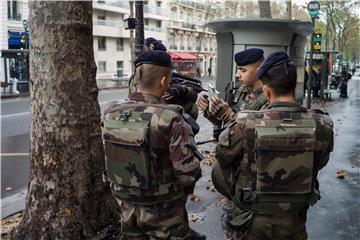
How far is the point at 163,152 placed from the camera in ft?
9.42

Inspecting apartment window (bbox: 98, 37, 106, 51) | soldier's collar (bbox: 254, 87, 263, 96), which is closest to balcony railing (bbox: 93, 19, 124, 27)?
apartment window (bbox: 98, 37, 106, 51)

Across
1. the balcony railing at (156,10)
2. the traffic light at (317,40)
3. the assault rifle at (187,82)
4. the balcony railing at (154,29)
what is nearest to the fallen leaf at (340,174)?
the assault rifle at (187,82)

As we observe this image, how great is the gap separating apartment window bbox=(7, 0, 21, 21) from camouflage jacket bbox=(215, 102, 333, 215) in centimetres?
3229

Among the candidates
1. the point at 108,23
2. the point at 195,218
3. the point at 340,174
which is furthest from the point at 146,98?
the point at 108,23

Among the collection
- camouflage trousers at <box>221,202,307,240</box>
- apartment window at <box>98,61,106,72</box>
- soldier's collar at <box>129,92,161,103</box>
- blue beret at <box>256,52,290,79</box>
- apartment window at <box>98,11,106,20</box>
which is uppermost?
apartment window at <box>98,11,106,20</box>

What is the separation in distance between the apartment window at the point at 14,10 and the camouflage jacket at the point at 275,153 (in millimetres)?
32291

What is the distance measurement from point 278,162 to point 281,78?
52 cm

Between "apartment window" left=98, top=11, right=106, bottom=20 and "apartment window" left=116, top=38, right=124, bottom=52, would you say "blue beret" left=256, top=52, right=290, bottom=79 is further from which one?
"apartment window" left=116, top=38, right=124, bottom=52

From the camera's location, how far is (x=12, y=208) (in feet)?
18.4

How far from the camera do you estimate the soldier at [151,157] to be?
2777 mm

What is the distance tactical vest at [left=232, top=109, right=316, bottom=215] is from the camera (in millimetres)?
2676

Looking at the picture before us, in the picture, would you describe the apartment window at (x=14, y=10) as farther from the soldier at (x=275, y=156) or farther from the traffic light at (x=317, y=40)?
the soldier at (x=275, y=156)

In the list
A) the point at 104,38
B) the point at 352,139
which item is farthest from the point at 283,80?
the point at 104,38

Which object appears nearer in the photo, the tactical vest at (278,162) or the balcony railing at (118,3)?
the tactical vest at (278,162)
